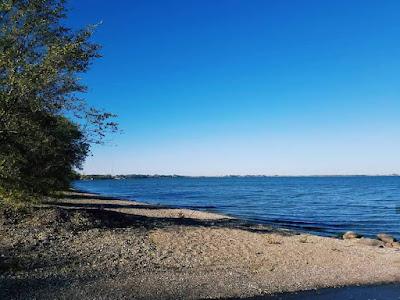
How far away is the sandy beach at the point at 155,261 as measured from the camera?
14.0 m

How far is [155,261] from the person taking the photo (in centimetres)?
1784

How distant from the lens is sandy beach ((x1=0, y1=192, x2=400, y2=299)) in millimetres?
13961

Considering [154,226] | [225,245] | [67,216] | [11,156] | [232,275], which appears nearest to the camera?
[232,275]

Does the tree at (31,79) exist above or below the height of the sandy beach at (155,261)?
above

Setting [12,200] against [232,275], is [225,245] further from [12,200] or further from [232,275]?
[12,200]

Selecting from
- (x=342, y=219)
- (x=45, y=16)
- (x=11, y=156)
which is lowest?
(x=342, y=219)

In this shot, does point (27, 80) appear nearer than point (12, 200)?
Yes

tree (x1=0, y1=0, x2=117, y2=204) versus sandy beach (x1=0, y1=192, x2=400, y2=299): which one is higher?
tree (x1=0, y1=0, x2=117, y2=204)

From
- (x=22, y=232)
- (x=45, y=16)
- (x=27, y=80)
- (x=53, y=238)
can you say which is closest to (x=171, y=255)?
(x=53, y=238)

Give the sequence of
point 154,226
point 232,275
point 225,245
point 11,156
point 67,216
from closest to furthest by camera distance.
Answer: point 232,275 < point 11,156 < point 225,245 < point 67,216 < point 154,226

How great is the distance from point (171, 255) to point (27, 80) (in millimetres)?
8900

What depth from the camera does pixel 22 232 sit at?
20.4 m

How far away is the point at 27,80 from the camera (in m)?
16.8

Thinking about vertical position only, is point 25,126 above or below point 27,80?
below
